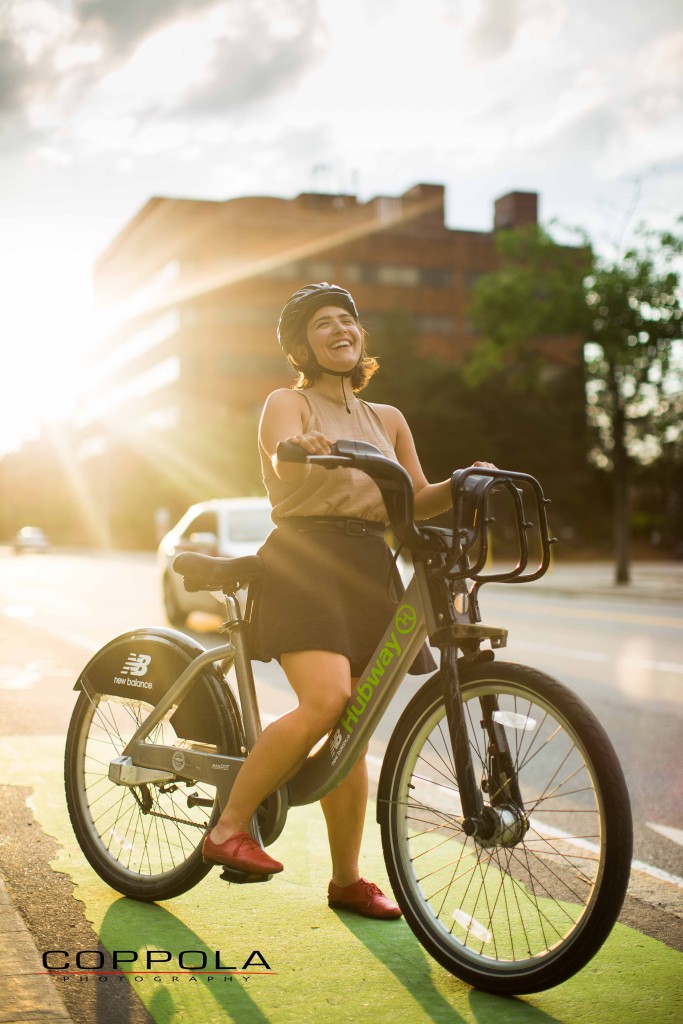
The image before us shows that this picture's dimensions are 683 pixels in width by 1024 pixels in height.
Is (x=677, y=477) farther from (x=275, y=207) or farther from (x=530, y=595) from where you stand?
(x=275, y=207)

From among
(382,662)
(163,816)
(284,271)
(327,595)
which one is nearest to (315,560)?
(327,595)

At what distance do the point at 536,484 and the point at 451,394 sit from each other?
164 ft

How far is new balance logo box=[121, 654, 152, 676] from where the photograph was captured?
4129 millimetres

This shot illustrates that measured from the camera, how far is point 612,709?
8.58 meters

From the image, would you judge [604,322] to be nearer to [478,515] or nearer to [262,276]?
[478,515]

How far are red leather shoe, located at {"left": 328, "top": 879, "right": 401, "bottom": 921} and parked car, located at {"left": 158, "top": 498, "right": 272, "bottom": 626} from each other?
9.57 m

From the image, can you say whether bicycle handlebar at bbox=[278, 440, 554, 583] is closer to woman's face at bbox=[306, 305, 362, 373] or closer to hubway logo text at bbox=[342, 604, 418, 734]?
hubway logo text at bbox=[342, 604, 418, 734]

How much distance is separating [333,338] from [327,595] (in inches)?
30.5

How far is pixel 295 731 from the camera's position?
3.44 m

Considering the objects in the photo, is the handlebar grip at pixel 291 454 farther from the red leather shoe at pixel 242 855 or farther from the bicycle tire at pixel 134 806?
the red leather shoe at pixel 242 855

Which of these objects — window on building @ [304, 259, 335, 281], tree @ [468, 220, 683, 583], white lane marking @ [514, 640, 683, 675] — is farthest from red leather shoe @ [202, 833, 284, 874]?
window on building @ [304, 259, 335, 281]

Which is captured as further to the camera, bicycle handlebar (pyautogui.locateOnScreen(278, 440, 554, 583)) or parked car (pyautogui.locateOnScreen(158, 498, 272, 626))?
parked car (pyautogui.locateOnScreen(158, 498, 272, 626))

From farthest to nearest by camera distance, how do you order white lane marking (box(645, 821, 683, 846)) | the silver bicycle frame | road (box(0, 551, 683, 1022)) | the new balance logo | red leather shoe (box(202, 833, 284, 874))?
white lane marking (box(645, 821, 683, 846)), road (box(0, 551, 683, 1022)), the new balance logo, red leather shoe (box(202, 833, 284, 874)), the silver bicycle frame

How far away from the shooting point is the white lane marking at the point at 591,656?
11.1 metres
